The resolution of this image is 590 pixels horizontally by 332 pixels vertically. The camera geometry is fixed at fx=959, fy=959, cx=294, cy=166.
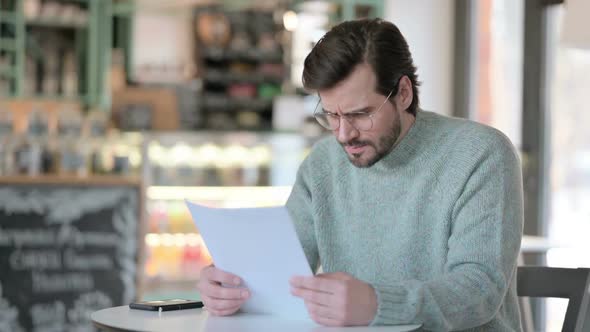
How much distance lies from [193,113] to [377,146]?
15.4ft

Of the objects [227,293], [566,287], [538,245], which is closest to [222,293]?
[227,293]

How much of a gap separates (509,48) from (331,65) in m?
4.15

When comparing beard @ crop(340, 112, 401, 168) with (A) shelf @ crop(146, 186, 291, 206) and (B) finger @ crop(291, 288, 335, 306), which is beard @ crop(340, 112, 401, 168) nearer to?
(B) finger @ crop(291, 288, 335, 306)

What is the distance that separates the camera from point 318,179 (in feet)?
7.70

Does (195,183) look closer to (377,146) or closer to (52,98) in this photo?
(52,98)

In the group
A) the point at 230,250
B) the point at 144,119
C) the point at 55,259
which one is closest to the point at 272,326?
the point at 230,250

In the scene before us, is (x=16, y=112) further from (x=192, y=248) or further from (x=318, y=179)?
(x=318, y=179)

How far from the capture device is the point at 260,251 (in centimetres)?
184

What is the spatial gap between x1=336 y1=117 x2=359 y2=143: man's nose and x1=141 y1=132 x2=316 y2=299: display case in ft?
13.0

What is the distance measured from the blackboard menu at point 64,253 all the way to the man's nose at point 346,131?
252 centimetres

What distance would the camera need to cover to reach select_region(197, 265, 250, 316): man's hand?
6.37 ft

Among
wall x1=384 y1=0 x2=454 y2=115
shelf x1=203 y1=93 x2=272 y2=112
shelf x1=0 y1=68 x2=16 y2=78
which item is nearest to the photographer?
shelf x1=0 y1=68 x2=16 y2=78

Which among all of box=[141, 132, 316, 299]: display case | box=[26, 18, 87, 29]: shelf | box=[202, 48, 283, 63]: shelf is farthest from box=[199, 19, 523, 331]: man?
box=[26, 18, 87, 29]: shelf

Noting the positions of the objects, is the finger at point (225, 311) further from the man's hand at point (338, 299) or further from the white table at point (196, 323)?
the man's hand at point (338, 299)
